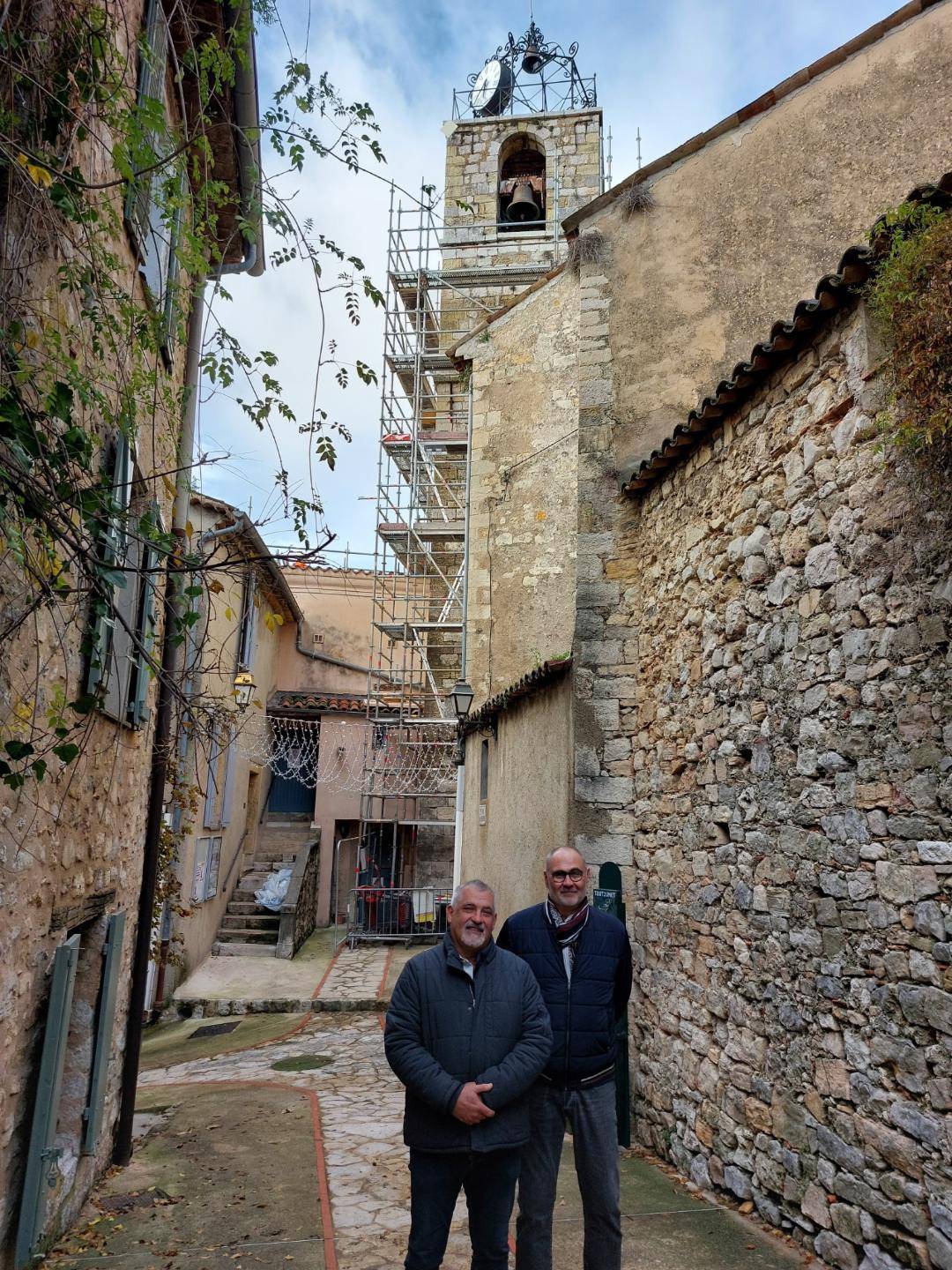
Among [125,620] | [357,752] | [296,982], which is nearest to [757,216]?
[125,620]

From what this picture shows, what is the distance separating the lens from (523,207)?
18.0m

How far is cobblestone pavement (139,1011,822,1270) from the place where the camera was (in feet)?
12.8

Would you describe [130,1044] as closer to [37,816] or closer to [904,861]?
[37,816]

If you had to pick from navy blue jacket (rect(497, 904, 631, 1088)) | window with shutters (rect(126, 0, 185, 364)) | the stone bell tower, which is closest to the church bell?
the stone bell tower

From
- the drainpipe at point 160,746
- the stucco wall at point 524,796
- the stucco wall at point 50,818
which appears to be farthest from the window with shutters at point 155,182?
the stucco wall at point 524,796

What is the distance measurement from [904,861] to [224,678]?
1172cm

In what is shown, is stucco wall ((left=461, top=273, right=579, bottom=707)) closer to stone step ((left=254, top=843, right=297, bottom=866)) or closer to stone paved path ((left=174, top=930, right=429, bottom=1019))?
stone paved path ((left=174, top=930, right=429, bottom=1019))

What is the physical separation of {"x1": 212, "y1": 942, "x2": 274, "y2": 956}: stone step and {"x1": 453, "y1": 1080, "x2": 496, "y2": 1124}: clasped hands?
12.1 metres

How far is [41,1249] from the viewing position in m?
3.92

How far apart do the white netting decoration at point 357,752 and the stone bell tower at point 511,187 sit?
7.82 metres

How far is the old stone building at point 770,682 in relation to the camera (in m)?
3.33

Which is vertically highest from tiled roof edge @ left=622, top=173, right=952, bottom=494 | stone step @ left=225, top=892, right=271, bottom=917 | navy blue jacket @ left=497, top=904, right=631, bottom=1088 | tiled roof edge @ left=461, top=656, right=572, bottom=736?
tiled roof edge @ left=622, top=173, right=952, bottom=494

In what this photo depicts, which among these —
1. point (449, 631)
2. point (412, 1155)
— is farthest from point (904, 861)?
point (449, 631)

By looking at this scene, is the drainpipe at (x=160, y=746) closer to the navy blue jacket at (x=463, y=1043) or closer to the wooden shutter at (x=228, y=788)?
the navy blue jacket at (x=463, y=1043)
